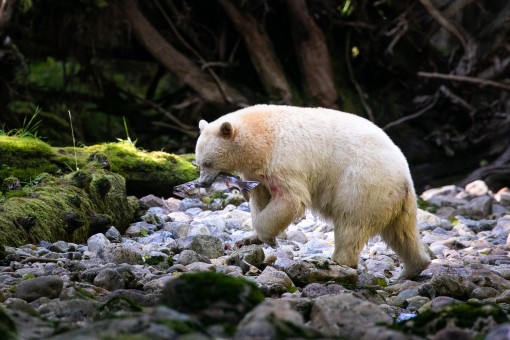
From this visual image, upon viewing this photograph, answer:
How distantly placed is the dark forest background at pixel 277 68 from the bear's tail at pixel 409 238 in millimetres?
6577

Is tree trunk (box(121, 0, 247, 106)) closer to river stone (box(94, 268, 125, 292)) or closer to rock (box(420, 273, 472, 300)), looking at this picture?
rock (box(420, 273, 472, 300))

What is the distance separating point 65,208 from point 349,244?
2.47 metres

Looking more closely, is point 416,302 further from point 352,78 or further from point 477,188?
point 352,78

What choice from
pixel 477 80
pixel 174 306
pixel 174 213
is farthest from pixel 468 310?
pixel 477 80

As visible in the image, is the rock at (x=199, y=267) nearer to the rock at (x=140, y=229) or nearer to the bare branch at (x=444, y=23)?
the rock at (x=140, y=229)

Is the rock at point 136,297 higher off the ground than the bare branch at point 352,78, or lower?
higher

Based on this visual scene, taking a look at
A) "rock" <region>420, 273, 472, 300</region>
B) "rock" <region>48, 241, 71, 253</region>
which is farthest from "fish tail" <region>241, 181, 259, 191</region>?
"rock" <region>420, 273, 472, 300</region>

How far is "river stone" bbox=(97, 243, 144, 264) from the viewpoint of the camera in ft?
18.7

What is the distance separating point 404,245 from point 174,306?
389 cm

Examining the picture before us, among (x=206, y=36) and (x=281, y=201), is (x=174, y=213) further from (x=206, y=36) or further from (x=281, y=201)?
(x=206, y=36)

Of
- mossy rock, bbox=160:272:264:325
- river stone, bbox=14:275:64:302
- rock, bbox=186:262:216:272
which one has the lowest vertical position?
rock, bbox=186:262:216:272

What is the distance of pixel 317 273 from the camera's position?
5.60m

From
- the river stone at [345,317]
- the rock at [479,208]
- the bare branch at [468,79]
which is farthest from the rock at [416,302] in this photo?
the bare branch at [468,79]

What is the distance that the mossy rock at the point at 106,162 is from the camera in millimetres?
7859
